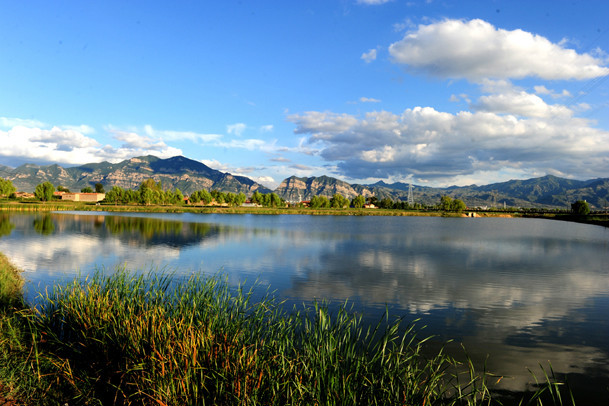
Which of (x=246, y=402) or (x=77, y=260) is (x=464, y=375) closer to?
(x=246, y=402)

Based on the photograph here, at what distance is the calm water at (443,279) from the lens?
1662cm

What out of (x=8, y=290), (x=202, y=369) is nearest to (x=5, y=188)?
(x=8, y=290)

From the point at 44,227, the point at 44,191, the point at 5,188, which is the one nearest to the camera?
the point at 44,227

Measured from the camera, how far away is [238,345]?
9.17m

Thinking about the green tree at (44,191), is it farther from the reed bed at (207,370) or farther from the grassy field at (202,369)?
the reed bed at (207,370)

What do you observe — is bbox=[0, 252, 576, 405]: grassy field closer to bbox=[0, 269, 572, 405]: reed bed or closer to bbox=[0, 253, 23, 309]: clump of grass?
bbox=[0, 269, 572, 405]: reed bed

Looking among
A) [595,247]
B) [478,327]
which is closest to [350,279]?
[478,327]

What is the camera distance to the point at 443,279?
31391mm

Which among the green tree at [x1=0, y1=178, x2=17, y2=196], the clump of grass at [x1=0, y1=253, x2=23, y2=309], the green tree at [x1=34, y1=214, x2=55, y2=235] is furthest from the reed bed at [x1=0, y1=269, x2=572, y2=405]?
the green tree at [x1=0, y1=178, x2=17, y2=196]

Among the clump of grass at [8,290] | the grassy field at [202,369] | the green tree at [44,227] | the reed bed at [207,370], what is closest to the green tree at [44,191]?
the green tree at [44,227]

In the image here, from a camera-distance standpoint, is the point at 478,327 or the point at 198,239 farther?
the point at 198,239

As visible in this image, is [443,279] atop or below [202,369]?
below

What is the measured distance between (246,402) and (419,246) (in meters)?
51.8

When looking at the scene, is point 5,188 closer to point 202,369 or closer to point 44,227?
point 44,227
